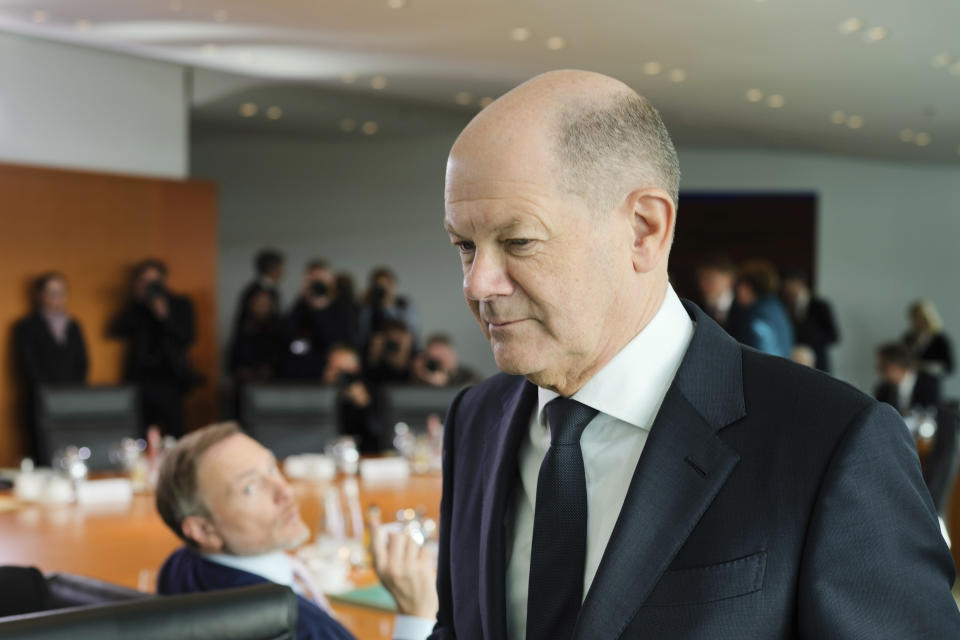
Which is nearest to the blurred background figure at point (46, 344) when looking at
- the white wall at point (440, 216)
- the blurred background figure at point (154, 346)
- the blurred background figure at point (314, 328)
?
the blurred background figure at point (154, 346)

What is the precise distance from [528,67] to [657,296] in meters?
7.31

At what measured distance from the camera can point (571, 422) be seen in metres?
1.11

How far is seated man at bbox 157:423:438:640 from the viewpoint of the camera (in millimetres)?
2416

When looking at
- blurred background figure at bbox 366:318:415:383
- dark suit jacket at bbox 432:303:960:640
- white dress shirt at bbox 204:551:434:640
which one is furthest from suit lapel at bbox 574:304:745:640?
blurred background figure at bbox 366:318:415:383

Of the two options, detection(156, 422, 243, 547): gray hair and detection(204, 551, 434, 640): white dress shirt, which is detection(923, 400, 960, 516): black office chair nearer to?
detection(204, 551, 434, 640): white dress shirt

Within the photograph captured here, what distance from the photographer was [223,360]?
12.4m

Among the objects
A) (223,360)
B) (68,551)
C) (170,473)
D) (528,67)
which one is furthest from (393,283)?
(170,473)

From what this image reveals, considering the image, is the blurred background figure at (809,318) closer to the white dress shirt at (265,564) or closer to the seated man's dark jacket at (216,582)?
the white dress shirt at (265,564)

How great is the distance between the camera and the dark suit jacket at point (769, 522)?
942mm

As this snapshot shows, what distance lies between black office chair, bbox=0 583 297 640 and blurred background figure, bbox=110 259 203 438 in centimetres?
735

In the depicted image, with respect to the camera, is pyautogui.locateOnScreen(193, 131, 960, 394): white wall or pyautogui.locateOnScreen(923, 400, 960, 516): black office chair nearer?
pyautogui.locateOnScreen(923, 400, 960, 516): black office chair

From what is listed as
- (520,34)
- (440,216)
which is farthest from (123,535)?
(440,216)

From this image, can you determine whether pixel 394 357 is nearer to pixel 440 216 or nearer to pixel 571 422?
pixel 440 216

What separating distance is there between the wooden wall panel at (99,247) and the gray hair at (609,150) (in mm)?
7491
